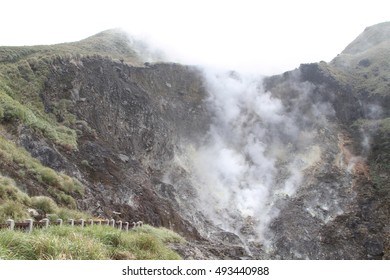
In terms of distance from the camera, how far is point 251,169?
52.8m

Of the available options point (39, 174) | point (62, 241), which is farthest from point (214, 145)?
point (62, 241)

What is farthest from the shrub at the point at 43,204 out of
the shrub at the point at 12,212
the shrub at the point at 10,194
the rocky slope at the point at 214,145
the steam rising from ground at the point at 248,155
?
the steam rising from ground at the point at 248,155

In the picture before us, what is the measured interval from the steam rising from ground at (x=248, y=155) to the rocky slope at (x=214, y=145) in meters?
0.17

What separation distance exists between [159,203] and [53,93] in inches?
593

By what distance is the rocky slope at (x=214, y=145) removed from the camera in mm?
32812

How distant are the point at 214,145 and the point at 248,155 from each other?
4.58m

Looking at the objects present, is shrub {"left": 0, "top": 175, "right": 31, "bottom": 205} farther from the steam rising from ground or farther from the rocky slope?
the steam rising from ground

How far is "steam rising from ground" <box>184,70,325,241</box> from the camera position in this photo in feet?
148

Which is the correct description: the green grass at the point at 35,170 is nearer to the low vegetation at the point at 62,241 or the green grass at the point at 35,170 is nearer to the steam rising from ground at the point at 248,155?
the low vegetation at the point at 62,241

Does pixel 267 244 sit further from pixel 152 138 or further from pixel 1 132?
pixel 1 132

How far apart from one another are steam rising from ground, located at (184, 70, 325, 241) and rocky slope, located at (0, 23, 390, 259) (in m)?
0.17

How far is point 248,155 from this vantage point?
54781mm

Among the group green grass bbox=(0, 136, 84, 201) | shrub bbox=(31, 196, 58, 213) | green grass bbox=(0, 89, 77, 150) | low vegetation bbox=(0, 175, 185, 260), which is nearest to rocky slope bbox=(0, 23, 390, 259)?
green grass bbox=(0, 89, 77, 150)

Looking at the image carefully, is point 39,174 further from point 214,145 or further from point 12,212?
point 214,145
